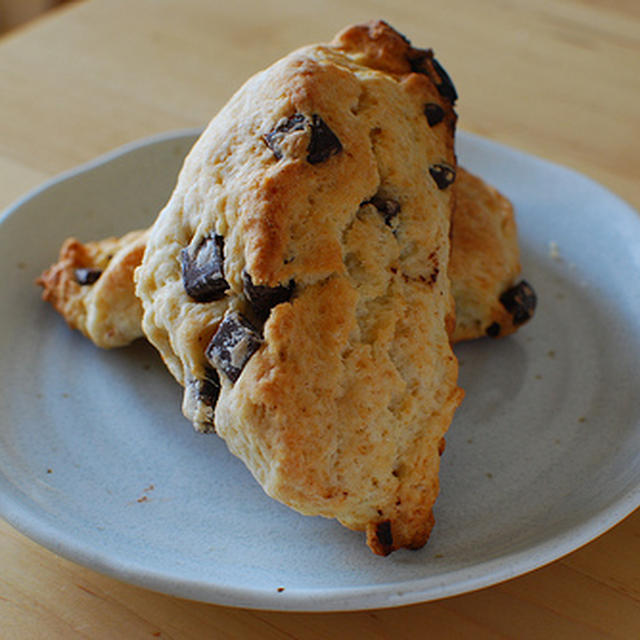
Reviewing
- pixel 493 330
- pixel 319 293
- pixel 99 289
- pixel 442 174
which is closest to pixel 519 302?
pixel 493 330

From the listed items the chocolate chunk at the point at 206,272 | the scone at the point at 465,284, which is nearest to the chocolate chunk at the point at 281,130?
the chocolate chunk at the point at 206,272

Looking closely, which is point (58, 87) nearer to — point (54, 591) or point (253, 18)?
point (253, 18)

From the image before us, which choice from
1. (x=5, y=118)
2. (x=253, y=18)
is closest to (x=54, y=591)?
(x=5, y=118)

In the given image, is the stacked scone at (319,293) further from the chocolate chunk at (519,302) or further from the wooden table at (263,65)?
the chocolate chunk at (519,302)

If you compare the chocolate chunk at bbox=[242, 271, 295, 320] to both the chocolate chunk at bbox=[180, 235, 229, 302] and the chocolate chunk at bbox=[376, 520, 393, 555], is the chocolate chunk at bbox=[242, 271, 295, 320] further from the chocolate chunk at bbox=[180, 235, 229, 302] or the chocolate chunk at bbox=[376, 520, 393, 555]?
the chocolate chunk at bbox=[376, 520, 393, 555]

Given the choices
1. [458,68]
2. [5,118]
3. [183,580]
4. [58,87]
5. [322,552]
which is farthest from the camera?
[458,68]

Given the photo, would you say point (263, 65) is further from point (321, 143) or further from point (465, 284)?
point (321, 143)

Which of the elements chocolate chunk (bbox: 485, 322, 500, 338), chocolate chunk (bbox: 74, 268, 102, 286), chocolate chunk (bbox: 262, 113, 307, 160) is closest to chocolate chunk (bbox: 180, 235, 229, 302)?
chocolate chunk (bbox: 262, 113, 307, 160)
